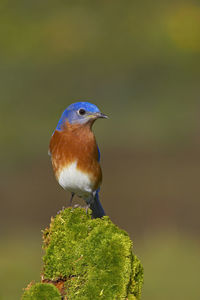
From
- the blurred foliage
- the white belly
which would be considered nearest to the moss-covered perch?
the white belly

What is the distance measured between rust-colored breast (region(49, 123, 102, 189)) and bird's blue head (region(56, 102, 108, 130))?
0.06 metres

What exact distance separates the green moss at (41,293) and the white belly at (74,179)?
1.30m

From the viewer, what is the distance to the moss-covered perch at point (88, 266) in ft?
10.7

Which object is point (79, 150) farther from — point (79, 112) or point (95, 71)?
point (95, 71)

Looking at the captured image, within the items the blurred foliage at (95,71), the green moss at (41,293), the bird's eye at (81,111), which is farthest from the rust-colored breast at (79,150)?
the blurred foliage at (95,71)

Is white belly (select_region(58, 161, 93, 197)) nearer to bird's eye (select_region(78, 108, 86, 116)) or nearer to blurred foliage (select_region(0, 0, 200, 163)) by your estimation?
bird's eye (select_region(78, 108, 86, 116))

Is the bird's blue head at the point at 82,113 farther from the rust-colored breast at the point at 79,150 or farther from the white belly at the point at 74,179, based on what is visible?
the white belly at the point at 74,179

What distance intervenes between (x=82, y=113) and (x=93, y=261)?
1447 mm

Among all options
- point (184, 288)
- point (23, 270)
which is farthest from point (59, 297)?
point (23, 270)

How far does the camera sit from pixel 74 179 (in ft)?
14.4

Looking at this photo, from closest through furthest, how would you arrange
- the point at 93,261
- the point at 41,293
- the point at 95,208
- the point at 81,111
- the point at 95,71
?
the point at 41,293
the point at 93,261
the point at 81,111
the point at 95,208
the point at 95,71

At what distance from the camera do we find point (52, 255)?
3.46m

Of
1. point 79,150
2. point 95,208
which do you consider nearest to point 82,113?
point 79,150

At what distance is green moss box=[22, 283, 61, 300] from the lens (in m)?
3.19
